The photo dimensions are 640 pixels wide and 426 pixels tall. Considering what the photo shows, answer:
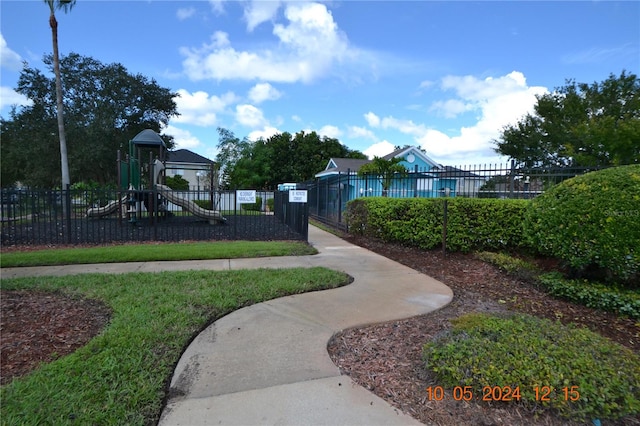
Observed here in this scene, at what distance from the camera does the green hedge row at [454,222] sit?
716 cm

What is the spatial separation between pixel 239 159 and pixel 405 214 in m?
32.4

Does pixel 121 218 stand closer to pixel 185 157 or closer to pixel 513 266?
pixel 513 266

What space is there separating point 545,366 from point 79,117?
2986 centimetres

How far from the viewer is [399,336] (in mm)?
3598

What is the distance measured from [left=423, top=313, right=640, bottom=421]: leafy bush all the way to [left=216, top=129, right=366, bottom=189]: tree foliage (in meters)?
33.2

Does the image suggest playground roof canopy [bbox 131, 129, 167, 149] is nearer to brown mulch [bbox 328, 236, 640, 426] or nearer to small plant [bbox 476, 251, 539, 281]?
brown mulch [bbox 328, 236, 640, 426]

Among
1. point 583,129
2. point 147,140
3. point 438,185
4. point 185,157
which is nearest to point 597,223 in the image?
point 438,185

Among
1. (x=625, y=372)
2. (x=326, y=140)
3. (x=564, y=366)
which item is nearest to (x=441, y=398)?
(x=564, y=366)

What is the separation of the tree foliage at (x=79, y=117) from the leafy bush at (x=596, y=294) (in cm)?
2724

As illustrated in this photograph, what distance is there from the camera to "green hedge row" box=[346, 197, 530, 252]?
7.16 metres

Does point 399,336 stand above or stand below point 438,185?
below

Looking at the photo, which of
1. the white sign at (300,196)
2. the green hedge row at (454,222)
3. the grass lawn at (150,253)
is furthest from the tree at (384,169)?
the grass lawn at (150,253)

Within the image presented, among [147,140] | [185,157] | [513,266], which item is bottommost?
[513,266]

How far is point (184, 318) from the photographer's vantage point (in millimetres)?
3867
